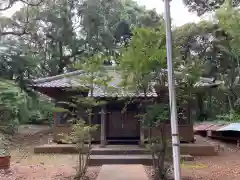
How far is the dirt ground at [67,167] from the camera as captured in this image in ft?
23.0

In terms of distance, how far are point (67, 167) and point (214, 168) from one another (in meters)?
4.03

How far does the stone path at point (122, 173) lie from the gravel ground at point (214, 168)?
364mm

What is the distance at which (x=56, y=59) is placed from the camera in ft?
69.1

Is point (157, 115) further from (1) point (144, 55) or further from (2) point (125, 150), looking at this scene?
(2) point (125, 150)

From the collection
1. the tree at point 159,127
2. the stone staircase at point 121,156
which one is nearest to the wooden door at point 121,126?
the stone staircase at point 121,156

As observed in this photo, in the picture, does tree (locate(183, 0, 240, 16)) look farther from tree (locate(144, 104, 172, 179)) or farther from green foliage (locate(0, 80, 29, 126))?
green foliage (locate(0, 80, 29, 126))

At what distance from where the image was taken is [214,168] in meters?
8.02

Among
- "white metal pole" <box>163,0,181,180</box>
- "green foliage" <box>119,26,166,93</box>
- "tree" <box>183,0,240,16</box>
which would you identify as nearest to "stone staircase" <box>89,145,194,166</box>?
"green foliage" <box>119,26,166,93</box>

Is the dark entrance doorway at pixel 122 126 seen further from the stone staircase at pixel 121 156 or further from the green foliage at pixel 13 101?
the green foliage at pixel 13 101

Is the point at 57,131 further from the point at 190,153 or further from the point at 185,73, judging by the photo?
the point at 185,73

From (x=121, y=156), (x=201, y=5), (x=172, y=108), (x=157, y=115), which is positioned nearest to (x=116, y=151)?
(x=121, y=156)

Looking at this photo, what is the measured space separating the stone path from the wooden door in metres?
4.34

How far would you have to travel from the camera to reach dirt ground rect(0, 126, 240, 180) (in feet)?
23.0

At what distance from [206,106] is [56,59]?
12.1 meters
